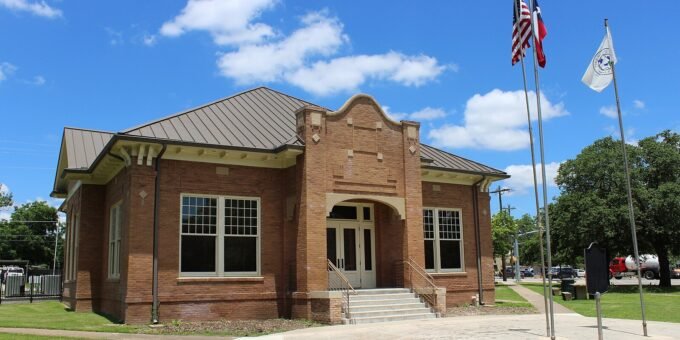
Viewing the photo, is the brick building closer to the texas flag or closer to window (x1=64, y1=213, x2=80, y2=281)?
window (x1=64, y1=213, x2=80, y2=281)

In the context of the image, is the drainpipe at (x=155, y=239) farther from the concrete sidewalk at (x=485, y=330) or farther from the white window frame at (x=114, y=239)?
the concrete sidewalk at (x=485, y=330)

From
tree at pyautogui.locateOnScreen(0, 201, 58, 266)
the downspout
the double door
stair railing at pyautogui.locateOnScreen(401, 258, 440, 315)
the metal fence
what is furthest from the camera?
tree at pyautogui.locateOnScreen(0, 201, 58, 266)

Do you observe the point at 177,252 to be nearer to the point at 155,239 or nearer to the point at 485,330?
the point at 155,239

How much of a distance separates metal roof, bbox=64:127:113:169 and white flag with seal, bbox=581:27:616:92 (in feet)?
59.1

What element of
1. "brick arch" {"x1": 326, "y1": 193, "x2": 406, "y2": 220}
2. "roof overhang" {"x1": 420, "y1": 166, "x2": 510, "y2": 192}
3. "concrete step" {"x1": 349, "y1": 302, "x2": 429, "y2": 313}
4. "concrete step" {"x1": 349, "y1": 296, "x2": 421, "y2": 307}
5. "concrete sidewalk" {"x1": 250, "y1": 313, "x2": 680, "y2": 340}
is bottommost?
"concrete sidewalk" {"x1": 250, "y1": 313, "x2": 680, "y2": 340}

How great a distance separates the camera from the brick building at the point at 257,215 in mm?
17641

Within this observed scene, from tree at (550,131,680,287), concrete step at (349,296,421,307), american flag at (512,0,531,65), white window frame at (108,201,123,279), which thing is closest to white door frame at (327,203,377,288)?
concrete step at (349,296,421,307)

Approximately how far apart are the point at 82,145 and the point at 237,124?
8.74m

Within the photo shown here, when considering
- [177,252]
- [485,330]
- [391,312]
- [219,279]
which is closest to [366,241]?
[391,312]

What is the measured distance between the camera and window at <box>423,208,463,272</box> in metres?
23.0

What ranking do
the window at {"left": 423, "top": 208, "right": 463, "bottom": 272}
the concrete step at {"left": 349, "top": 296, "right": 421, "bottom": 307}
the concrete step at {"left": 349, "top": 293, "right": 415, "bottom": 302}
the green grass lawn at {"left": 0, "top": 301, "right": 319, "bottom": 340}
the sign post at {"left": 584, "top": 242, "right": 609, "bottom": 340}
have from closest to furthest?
the sign post at {"left": 584, "top": 242, "right": 609, "bottom": 340} → the green grass lawn at {"left": 0, "top": 301, "right": 319, "bottom": 340} → the concrete step at {"left": 349, "top": 296, "right": 421, "bottom": 307} → the concrete step at {"left": 349, "top": 293, "right": 415, "bottom": 302} → the window at {"left": 423, "top": 208, "right": 463, "bottom": 272}

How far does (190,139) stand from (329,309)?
6514 mm

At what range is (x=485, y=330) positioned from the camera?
50.0 feet

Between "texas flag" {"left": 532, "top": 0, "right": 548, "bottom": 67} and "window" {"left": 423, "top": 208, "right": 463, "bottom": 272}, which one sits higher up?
"texas flag" {"left": 532, "top": 0, "right": 548, "bottom": 67}
